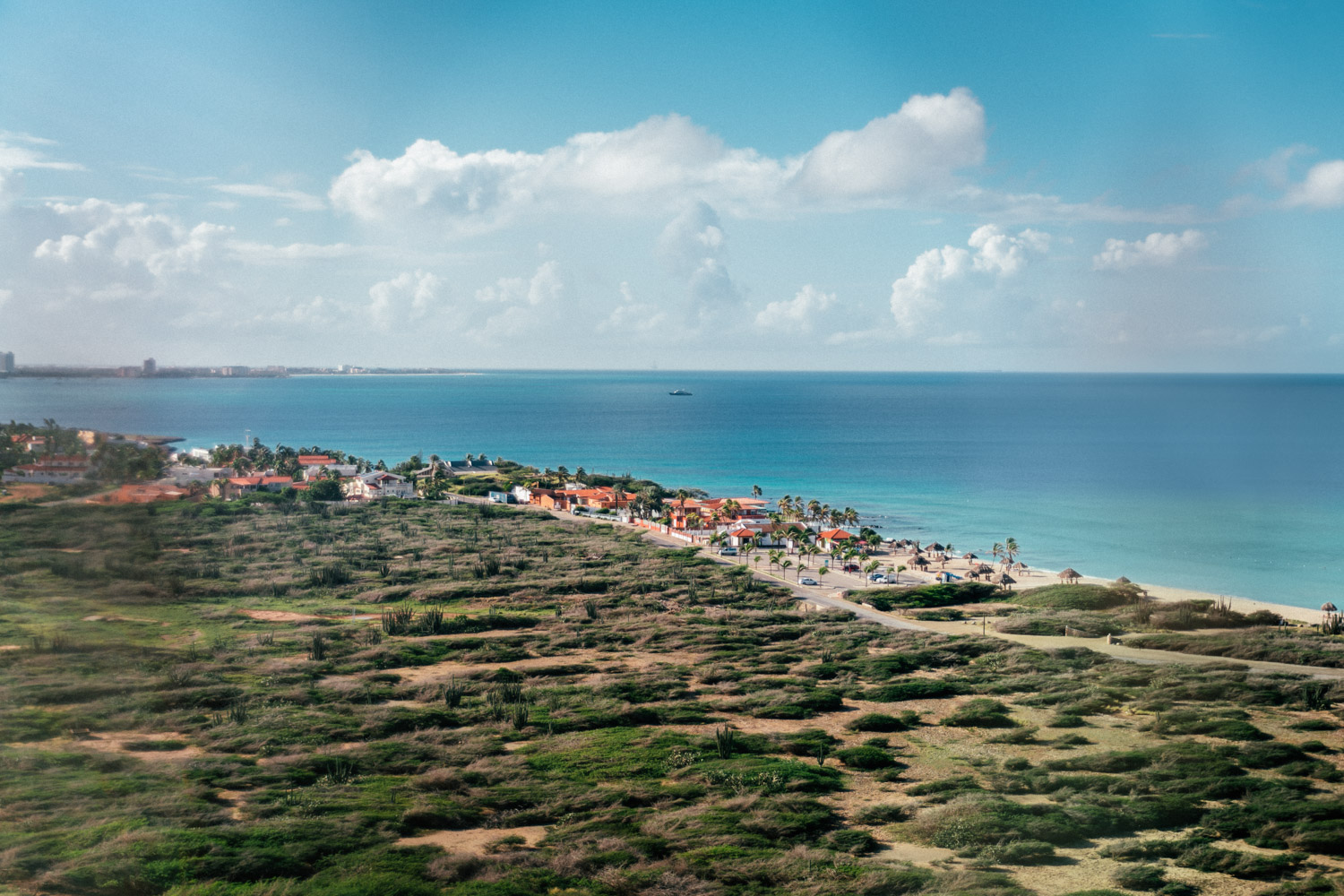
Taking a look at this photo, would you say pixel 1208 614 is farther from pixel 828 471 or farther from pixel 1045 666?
pixel 828 471

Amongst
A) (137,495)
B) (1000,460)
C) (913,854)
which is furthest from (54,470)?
(1000,460)

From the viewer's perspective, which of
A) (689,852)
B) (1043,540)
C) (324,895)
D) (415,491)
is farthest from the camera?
(415,491)

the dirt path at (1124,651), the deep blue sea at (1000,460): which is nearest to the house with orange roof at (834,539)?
the deep blue sea at (1000,460)

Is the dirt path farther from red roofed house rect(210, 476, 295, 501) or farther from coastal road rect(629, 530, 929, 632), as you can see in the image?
red roofed house rect(210, 476, 295, 501)

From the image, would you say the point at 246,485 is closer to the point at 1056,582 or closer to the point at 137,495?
the point at 137,495

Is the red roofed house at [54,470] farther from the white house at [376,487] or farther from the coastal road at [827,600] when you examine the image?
the white house at [376,487]

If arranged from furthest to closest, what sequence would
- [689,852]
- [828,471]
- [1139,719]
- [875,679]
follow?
[828,471] → [875,679] → [1139,719] → [689,852]

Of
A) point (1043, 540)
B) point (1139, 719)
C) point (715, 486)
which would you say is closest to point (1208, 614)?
point (1139, 719)

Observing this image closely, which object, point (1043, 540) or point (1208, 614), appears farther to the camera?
point (1043, 540)

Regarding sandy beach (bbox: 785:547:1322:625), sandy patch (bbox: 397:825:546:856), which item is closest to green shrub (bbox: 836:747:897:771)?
sandy patch (bbox: 397:825:546:856)
